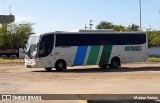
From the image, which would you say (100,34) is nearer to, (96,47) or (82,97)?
(96,47)

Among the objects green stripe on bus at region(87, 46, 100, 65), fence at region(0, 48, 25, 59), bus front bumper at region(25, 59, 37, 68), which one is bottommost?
fence at region(0, 48, 25, 59)

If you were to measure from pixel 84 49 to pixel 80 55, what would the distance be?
56 cm

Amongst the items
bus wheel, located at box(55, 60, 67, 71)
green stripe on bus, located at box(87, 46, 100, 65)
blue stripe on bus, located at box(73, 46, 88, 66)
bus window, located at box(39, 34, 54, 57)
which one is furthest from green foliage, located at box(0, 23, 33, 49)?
bus window, located at box(39, 34, 54, 57)

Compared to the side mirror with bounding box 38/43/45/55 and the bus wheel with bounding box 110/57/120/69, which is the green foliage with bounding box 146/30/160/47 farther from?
the side mirror with bounding box 38/43/45/55

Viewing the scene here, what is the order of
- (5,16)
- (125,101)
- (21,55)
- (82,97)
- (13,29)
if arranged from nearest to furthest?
(125,101) < (82,97) < (21,55) < (13,29) < (5,16)

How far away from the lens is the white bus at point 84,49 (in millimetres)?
33312

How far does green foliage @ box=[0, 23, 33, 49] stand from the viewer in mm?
78881

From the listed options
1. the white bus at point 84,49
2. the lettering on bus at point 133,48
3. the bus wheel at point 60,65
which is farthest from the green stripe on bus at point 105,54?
the bus wheel at point 60,65

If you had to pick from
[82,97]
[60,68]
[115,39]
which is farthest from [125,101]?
[115,39]

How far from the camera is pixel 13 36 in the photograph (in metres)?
81.0

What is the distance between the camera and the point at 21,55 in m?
68.3

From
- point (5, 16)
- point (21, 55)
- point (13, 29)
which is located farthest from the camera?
point (5, 16)

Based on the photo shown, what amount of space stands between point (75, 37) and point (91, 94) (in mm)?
18063

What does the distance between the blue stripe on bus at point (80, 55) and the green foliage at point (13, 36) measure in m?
44.1
